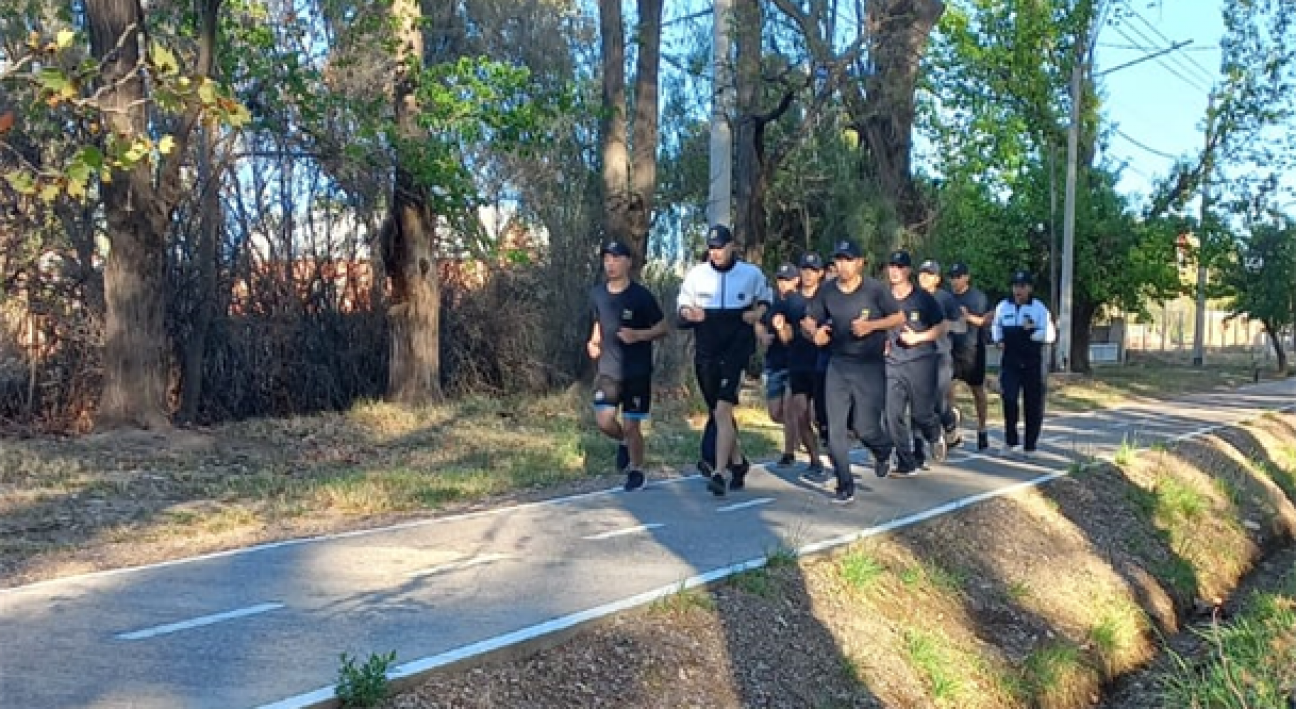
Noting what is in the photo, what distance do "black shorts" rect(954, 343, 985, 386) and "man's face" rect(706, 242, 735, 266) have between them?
4.41 metres

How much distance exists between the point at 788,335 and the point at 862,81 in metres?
11.3

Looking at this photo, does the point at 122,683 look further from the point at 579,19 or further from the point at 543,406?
the point at 579,19

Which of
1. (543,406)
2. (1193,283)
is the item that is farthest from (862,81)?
(1193,283)

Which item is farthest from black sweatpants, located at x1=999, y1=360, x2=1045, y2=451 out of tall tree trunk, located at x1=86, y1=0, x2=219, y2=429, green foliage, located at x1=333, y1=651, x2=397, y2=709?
green foliage, located at x1=333, y1=651, x2=397, y2=709

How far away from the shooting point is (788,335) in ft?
34.3

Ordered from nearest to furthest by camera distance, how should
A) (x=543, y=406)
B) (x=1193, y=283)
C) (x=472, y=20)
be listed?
(x=543, y=406)
(x=472, y=20)
(x=1193, y=283)

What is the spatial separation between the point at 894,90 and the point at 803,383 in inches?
414

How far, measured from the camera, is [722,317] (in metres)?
9.92

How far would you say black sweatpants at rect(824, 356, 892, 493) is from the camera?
32.3 ft

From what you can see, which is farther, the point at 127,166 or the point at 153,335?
the point at 153,335

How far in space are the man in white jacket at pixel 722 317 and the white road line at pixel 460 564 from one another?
2.67 metres

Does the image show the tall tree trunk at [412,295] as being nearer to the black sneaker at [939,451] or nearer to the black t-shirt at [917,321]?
the black sneaker at [939,451]

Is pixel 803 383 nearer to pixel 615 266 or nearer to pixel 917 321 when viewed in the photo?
pixel 917 321

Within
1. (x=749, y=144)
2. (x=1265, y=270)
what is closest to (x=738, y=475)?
(x=749, y=144)
